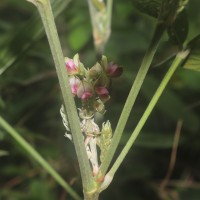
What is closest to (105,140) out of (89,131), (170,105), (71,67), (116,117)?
(89,131)

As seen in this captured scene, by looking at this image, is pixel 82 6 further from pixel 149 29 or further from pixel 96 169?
pixel 96 169

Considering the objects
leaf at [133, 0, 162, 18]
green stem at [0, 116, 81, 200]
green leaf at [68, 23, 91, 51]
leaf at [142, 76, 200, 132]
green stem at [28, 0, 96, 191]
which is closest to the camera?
green stem at [28, 0, 96, 191]

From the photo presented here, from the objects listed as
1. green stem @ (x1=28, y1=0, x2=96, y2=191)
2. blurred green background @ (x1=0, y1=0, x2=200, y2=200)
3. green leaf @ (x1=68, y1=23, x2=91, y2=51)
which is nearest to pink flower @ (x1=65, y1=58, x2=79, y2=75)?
green stem @ (x1=28, y1=0, x2=96, y2=191)

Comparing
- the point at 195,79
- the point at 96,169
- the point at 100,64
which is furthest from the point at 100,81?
the point at 195,79

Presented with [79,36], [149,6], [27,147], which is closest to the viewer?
[149,6]

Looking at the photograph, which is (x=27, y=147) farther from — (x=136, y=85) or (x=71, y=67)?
(x=136, y=85)

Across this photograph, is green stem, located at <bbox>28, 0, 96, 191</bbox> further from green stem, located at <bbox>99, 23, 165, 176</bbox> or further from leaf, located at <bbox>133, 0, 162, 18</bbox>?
leaf, located at <bbox>133, 0, 162, 18</bbox>
